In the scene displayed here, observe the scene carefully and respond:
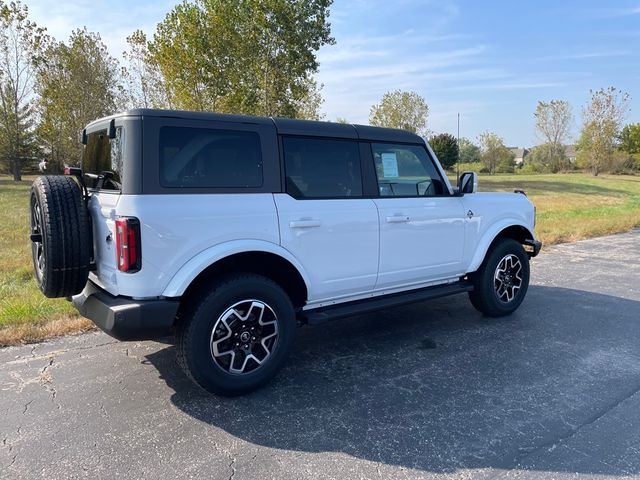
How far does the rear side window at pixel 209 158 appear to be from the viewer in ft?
10.2

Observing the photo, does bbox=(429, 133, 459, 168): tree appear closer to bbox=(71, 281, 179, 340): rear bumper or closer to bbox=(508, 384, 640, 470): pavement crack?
bbox=(508, 384, 640, 470): pavement crack

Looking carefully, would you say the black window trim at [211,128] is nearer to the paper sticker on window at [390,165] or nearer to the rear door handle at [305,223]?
the rear door handle at [305,223]

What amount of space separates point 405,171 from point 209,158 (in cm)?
195

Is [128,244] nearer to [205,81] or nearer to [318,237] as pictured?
[318,237]

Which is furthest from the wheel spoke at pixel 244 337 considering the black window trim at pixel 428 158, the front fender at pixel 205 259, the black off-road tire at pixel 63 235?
the black window trim at pixel 428 158

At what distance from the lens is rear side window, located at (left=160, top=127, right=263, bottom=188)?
10.2 ft

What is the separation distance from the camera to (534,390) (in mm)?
3426

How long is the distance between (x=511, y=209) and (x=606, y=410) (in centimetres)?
247

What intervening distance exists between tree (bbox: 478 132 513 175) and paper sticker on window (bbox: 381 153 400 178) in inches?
2299

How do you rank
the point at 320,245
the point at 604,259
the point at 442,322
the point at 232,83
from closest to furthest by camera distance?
the point at 320,245
the point at 442,322
the point at 604,259
the point at 232,83

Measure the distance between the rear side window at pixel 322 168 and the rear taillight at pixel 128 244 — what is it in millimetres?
1176

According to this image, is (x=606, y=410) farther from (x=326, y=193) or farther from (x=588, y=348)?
(x=326, y=193)

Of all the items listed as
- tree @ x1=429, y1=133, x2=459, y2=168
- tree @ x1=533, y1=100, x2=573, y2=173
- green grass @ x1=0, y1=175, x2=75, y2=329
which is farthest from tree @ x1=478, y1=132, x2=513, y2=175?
green grass @ x1=0, y1=175, x2=75, y2=329

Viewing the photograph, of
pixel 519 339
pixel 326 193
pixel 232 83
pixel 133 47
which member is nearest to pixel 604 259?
pixel 519 339
